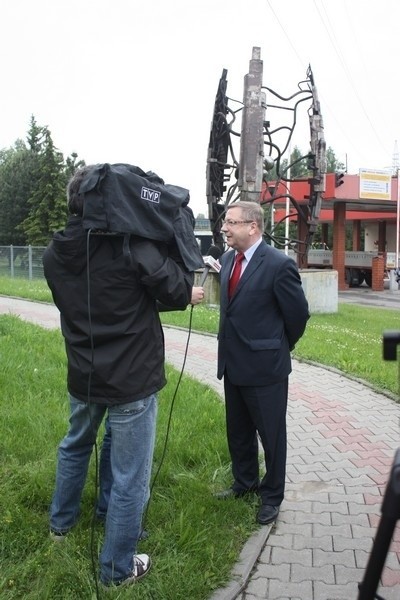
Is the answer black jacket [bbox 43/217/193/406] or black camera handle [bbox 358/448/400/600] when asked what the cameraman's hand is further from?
black camera handle [bbox 358/448/400/600]

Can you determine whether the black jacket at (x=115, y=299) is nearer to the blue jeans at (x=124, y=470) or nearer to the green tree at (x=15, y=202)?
the blue jeans at (x=124, y=470)

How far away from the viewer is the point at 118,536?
2.64 meters

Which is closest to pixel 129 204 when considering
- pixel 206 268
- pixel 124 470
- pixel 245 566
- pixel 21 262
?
pixel 206 268

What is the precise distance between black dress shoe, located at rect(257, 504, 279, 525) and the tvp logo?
6.54 feet

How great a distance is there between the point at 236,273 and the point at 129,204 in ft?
4.24

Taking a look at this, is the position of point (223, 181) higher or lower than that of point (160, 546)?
higher

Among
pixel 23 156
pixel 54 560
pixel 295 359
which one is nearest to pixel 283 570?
pixel 54 560

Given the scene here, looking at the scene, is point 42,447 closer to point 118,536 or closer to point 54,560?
point 54,560

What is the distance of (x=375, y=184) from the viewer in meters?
27.9

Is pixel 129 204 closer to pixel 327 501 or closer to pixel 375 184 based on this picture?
pixel 327 501

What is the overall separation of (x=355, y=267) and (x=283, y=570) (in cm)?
3180

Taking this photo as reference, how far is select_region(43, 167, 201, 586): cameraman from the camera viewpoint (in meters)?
2.52

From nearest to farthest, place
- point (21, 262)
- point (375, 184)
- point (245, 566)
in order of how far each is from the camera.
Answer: point (245, 566)
point (21, 262)
point (375, 184)

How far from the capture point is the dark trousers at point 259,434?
11.3 ft
